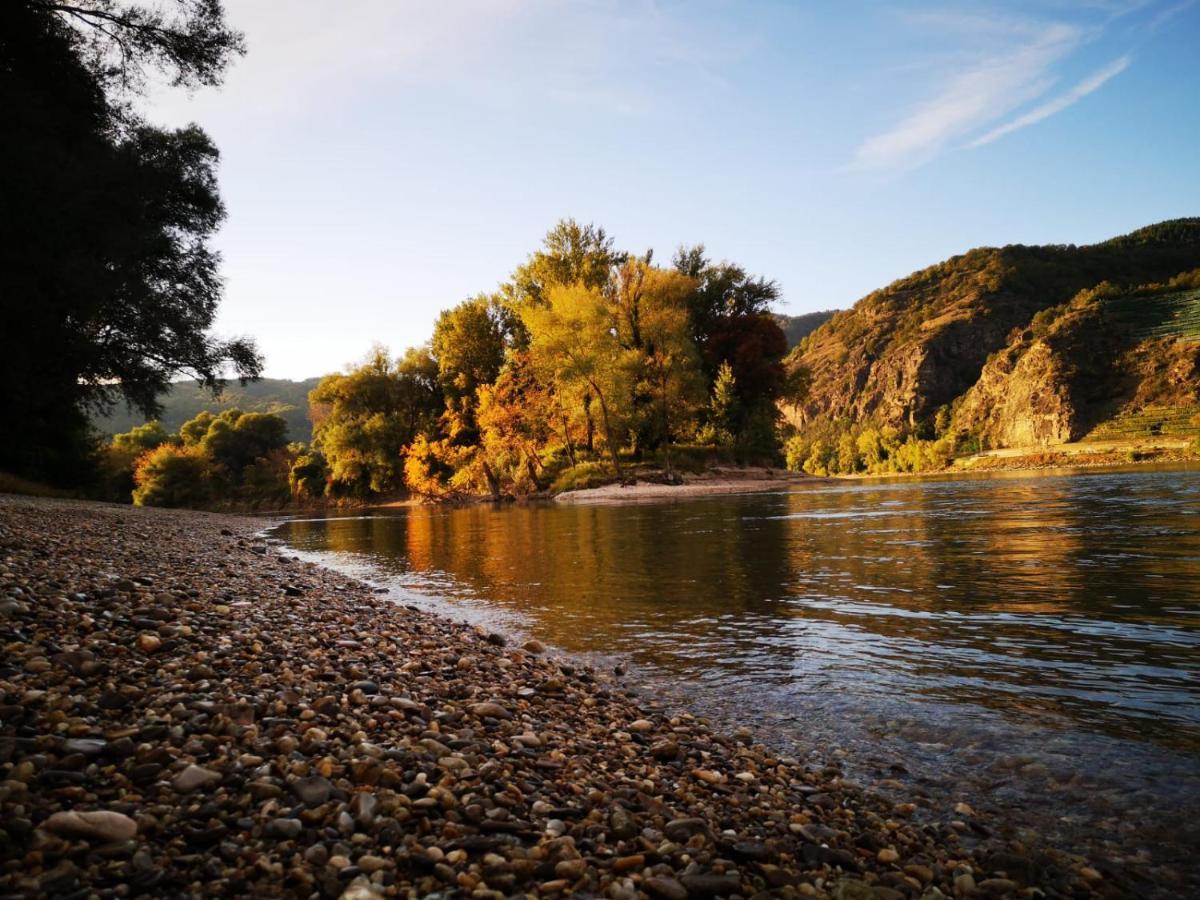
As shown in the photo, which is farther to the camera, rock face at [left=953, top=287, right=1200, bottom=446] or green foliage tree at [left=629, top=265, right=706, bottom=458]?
rock face at [left=953, top=287, right=1200, bottom=446]

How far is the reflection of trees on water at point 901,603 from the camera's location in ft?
20.7

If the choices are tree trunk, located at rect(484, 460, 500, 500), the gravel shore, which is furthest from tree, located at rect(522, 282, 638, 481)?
the gravel shore

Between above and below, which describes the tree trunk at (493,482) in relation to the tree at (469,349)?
below

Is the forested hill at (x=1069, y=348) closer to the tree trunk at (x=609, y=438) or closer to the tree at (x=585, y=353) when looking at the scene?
the tree trunk at (x=609, y=438)

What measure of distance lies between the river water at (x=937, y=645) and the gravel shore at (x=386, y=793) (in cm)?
64

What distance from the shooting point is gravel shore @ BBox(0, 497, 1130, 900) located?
2.68 m

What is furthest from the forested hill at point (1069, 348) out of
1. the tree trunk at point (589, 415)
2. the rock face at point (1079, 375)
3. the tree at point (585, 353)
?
the tree at point (585, 353)

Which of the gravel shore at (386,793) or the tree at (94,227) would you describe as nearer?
the gravel shore at (386,793)

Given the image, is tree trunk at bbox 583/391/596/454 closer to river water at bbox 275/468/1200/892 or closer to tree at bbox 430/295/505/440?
tree at bbox 430/295/505/440

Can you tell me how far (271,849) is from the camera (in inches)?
109

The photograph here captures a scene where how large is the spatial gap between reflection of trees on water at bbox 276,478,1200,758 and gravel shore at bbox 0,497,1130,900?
2319 millimetres

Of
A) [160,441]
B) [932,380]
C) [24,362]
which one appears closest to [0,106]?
[24,362]

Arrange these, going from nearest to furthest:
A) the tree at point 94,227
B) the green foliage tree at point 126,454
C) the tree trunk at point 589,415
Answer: the tree at point 94,227, the tree trunk at point 589,415, the green foliage tree at point 126,454

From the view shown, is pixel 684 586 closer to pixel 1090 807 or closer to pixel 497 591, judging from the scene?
pixel 497 591
